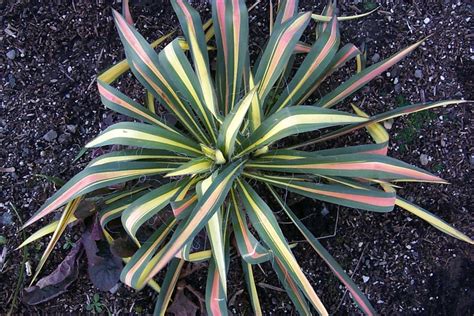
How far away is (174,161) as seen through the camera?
5.22ft

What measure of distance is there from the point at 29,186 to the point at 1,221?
164 mm

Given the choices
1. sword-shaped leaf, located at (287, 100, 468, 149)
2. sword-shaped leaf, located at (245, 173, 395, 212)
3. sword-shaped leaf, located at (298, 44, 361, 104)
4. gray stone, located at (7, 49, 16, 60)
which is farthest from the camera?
gray stone, located at (7, 49, 16, 60)

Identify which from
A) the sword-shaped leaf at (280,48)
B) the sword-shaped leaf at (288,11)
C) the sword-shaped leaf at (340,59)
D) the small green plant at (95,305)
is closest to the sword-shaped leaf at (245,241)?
the sword-shaped leaf at (280,48)

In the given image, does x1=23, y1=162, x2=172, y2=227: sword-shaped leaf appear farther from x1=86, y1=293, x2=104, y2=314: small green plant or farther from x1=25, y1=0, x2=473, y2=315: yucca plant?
x1=86, y1=293, x2=104, y2=314: small green plant

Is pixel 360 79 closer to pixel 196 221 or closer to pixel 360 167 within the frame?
pixel 360 167

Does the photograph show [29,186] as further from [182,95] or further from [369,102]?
[369,102]

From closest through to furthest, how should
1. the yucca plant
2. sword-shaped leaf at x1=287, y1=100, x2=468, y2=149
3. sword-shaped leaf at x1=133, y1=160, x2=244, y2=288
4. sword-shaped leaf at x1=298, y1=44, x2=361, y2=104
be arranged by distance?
sword-shaped leaf at x1=133, y1=160, x2=244, y2=288 → the yucca plant → sword-shaped leaf at x1=287, y1=100, x2=468, y2=149 → sword-shaped leaf at x1=298, y1=44, x2=361, y2=104

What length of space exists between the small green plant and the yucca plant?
1.20 feet

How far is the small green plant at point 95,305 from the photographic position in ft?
6.40

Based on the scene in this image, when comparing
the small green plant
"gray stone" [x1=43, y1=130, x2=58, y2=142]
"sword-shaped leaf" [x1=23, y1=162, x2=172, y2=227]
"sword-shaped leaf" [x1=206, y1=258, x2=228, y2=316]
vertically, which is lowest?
the small green plant

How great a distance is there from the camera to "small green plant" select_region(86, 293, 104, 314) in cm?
195

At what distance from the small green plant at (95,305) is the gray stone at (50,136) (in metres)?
0.59

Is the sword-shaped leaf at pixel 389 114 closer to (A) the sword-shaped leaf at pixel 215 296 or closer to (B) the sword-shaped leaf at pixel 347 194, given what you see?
(B) the sword-shaped leaf at pixel 347 194

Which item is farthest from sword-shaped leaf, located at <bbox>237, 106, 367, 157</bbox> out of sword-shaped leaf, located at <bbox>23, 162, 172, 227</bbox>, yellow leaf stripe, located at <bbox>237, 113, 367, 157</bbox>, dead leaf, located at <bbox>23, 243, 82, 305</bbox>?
dead leaf, located at <bbox>23, 243, 82, 305</bbox>
